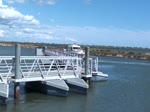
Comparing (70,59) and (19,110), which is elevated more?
(70,59)

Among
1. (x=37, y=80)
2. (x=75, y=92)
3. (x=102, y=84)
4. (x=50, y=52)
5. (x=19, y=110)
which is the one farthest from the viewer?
(x=50, y=52)

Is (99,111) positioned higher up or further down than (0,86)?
further down

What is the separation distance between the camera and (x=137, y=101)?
3175 centimetres

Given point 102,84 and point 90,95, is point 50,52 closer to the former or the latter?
point 102,84

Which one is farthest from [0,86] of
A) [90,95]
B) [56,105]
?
[90,95]

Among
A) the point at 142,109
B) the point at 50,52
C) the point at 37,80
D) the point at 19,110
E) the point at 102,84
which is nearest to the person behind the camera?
the point at 19,110

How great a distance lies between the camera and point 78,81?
33.8m

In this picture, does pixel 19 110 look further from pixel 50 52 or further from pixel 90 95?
pixel 50 52

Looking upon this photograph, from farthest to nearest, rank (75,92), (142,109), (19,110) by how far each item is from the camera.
Result: 1. (75,92)
2. (142,109)
3. (19,110)

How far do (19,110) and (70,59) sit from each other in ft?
33.1

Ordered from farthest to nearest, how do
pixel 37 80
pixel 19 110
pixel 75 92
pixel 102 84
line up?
1. pixel 102 84
2. pixel 75 92
3. pixel 37 80
4. pixel 19 110

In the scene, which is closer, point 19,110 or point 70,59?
point 19,110

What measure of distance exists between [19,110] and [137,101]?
10232 millimetres

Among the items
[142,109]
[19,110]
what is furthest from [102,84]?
[19,110]
